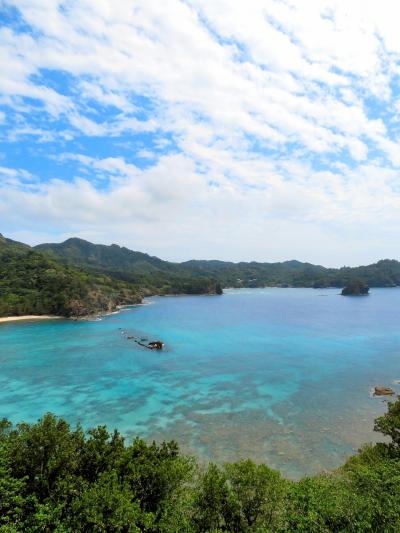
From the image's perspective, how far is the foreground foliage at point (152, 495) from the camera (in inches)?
624

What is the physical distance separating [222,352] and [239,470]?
209 ft

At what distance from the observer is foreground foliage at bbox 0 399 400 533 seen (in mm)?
15852

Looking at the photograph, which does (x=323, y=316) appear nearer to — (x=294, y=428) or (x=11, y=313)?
(x=294, y=428)

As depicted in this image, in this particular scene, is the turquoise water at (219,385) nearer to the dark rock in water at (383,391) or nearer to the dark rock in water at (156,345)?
the dark rock in water at (383,391)

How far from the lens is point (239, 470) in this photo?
20.4 metres

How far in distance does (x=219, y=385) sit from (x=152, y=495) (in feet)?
133

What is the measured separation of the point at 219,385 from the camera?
58406 millimetres

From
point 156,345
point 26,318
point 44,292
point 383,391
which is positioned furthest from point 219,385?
point 44,292

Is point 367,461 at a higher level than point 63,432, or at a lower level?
lower

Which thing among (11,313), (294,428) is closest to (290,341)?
(294,428)

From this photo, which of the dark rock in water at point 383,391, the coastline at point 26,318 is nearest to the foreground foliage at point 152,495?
the dark rock in water at point 383,391

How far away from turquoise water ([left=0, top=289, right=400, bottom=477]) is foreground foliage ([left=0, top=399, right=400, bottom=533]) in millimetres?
15437

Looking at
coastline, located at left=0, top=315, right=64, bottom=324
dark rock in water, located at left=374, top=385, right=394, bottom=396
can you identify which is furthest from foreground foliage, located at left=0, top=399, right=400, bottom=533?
coastline, located at left=0, top=315, right=64, bottom=324

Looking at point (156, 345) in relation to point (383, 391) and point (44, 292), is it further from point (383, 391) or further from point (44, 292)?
point (44, 292)
